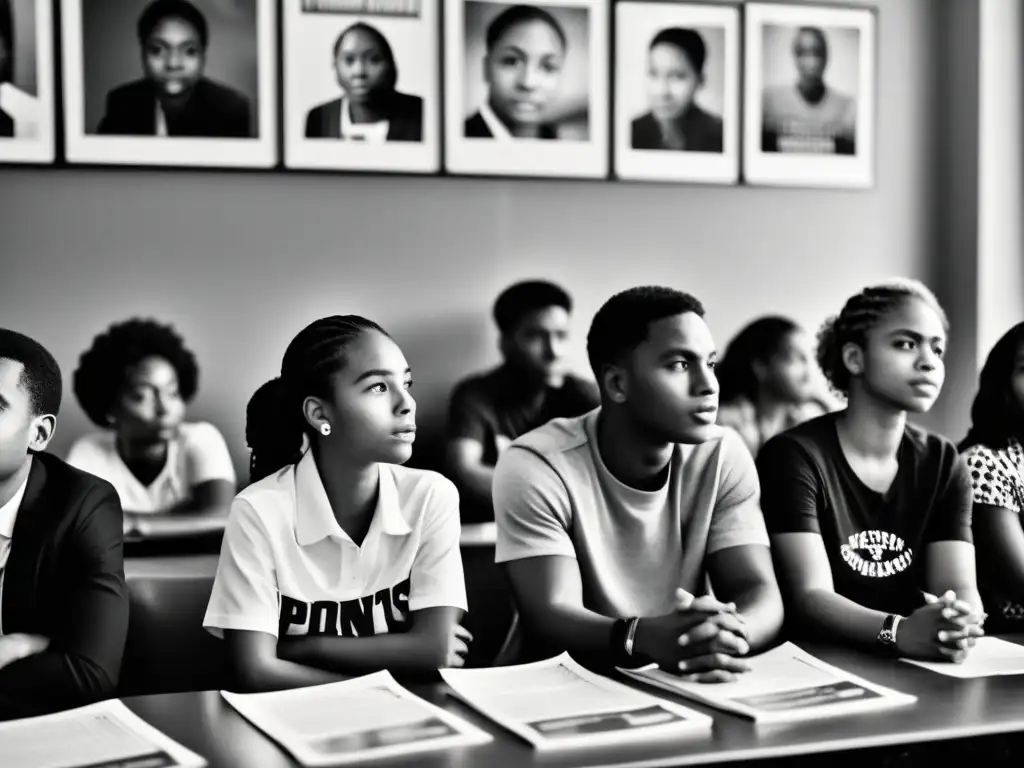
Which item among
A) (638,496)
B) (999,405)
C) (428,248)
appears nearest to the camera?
(638,496)

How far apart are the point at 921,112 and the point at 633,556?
10.3ft

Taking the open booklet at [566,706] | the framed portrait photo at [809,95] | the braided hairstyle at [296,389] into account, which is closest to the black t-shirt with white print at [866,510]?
the open booklet at [566,706]

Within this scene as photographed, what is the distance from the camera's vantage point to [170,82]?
3.84m

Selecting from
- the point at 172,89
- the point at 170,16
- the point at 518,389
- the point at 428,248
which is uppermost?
the point at 170,16

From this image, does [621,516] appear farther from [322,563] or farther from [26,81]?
[26,81]

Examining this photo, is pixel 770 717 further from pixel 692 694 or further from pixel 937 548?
pixel 937 548

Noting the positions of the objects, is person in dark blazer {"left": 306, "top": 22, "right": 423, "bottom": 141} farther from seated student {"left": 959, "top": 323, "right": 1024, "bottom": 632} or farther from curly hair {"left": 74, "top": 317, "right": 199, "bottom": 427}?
seated student {"left": 959, "top": 323, "right": 1024, "bottom": 632}

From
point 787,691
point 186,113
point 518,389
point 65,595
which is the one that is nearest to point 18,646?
point 65,595

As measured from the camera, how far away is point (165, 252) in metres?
3.90

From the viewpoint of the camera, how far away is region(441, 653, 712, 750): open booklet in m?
1.35

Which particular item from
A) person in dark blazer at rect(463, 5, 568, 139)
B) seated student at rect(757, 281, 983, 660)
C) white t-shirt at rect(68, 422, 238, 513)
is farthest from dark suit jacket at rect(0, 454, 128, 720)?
person in dark blazer at rect(463, 5, 568, 139)

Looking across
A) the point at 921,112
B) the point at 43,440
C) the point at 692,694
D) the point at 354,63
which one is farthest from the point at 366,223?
the point at 692,694

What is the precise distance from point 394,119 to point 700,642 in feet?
9.23

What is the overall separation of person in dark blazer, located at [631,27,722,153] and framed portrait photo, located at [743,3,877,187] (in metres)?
0.17
